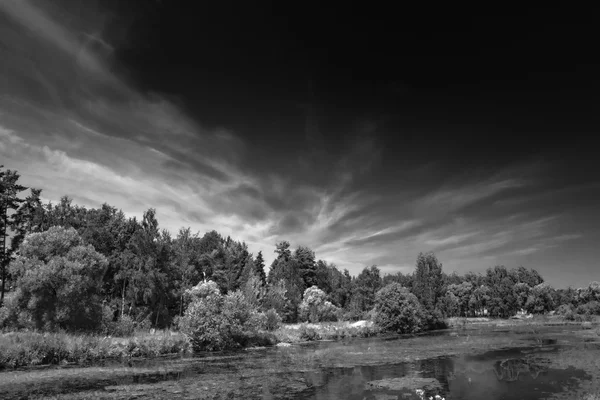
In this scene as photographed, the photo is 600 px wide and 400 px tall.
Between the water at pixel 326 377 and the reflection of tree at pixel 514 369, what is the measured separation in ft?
0.18

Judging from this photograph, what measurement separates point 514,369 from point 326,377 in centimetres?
1365

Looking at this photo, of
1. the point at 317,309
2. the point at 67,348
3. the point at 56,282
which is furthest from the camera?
the point at 317,309

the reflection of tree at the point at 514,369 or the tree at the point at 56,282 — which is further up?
the tree at the point at 56,282

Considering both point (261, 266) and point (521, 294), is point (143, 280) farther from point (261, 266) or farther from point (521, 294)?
point (521, 294)

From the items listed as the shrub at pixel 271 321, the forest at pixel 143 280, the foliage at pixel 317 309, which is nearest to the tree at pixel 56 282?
the forest at pixel 143 280

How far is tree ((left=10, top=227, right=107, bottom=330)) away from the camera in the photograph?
4062 cm

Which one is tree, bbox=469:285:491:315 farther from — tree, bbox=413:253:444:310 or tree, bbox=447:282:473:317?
tree, bbox=413:253:444:310

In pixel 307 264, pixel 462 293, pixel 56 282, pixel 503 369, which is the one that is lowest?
pixel 503 369

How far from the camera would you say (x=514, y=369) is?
2778cm

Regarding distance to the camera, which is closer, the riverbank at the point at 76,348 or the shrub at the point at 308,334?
the riverbank at the point at 76,348

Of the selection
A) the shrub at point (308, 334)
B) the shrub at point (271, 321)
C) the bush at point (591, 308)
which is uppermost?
the bush at point (591, 308)

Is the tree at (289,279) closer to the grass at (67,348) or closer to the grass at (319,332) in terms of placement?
the grass at (319,332)

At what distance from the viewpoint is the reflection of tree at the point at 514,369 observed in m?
25.0

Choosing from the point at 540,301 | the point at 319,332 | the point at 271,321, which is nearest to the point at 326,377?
the point at 271,321
